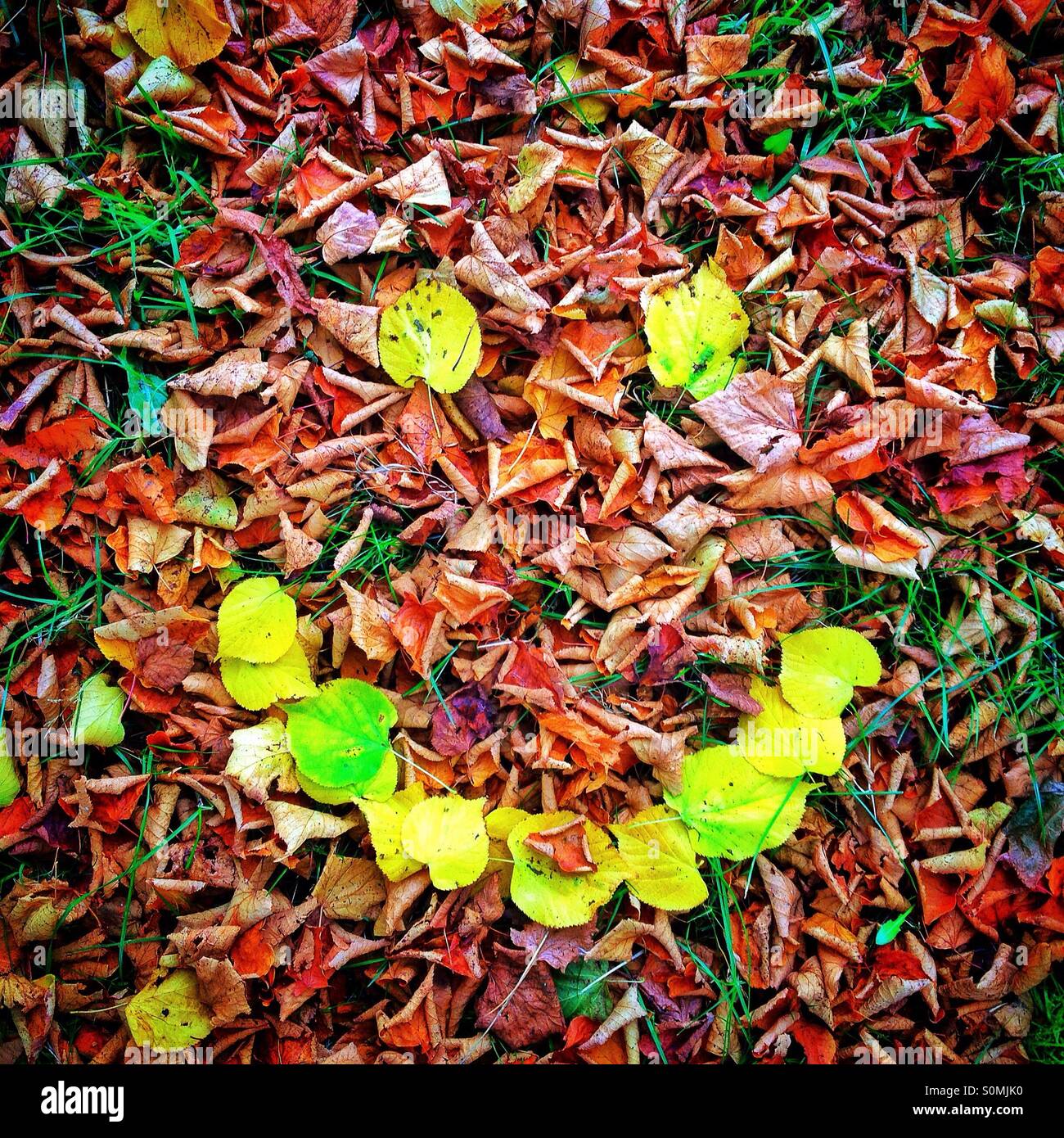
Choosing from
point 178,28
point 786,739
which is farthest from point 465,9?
point 786,739

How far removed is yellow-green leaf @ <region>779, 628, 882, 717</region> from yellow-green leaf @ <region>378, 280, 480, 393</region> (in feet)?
3.64

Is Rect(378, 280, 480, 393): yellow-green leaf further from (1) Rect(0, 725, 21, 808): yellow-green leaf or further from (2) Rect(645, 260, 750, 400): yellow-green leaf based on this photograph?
(1) Rect(0, 725, 21, 808): yellow-green leaf

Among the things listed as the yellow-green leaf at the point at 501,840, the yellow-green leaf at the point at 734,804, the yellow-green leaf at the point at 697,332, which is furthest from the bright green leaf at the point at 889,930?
the yellow-green leaf at the point at 697,332

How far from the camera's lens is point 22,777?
216 centimetres

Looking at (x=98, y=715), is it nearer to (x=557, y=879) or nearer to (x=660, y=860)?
(x=557, y=879)

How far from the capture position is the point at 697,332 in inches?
87.0

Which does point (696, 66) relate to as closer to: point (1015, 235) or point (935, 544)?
point (1015, 235)

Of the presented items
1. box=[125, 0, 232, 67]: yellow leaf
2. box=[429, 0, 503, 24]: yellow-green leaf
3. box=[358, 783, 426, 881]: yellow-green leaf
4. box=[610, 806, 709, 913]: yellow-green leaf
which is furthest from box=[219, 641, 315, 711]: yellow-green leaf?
box=[429, 0, 503, 24]: yellow-green leaf

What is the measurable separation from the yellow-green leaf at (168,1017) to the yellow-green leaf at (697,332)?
1951mm

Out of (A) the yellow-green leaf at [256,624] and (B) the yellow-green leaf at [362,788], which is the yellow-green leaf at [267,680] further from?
(B) the yellow-green leaf at [362,788]

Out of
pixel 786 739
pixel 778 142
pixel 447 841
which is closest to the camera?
pixel 447 841

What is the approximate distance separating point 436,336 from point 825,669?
1.31 m

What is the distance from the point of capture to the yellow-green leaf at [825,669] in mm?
2178

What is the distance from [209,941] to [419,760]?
0.66 metres
